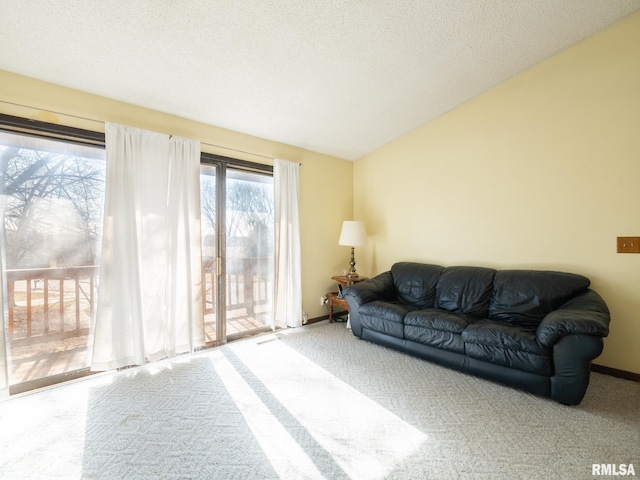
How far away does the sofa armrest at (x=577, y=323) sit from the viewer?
181cm

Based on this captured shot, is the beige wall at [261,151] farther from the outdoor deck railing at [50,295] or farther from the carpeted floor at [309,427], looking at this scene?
the carpeted floor at [309,427]

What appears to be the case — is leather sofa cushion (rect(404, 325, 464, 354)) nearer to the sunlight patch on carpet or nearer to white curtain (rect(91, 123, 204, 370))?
the sunlight patch on carpet

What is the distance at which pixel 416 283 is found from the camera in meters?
3.37

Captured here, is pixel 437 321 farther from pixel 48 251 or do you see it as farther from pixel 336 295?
pixel 48 251

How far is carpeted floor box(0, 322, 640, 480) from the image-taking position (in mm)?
1452

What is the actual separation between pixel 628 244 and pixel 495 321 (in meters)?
1.29

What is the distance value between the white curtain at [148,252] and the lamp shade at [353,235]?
76.9 inches

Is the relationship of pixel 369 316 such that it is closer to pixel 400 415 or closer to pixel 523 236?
pixel 400 415

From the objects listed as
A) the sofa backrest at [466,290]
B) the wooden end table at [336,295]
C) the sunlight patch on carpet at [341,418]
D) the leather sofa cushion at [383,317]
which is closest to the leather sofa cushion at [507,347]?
the sofa backrest at [466,290]

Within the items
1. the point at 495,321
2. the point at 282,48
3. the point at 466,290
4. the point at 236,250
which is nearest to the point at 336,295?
the point at 236,250

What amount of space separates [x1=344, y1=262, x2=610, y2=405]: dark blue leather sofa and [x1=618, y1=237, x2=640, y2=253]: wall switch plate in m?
0.43

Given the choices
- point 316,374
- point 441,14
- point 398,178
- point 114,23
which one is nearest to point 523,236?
point 398,178

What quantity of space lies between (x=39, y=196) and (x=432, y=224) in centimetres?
411

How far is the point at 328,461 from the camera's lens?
4.91 feet
